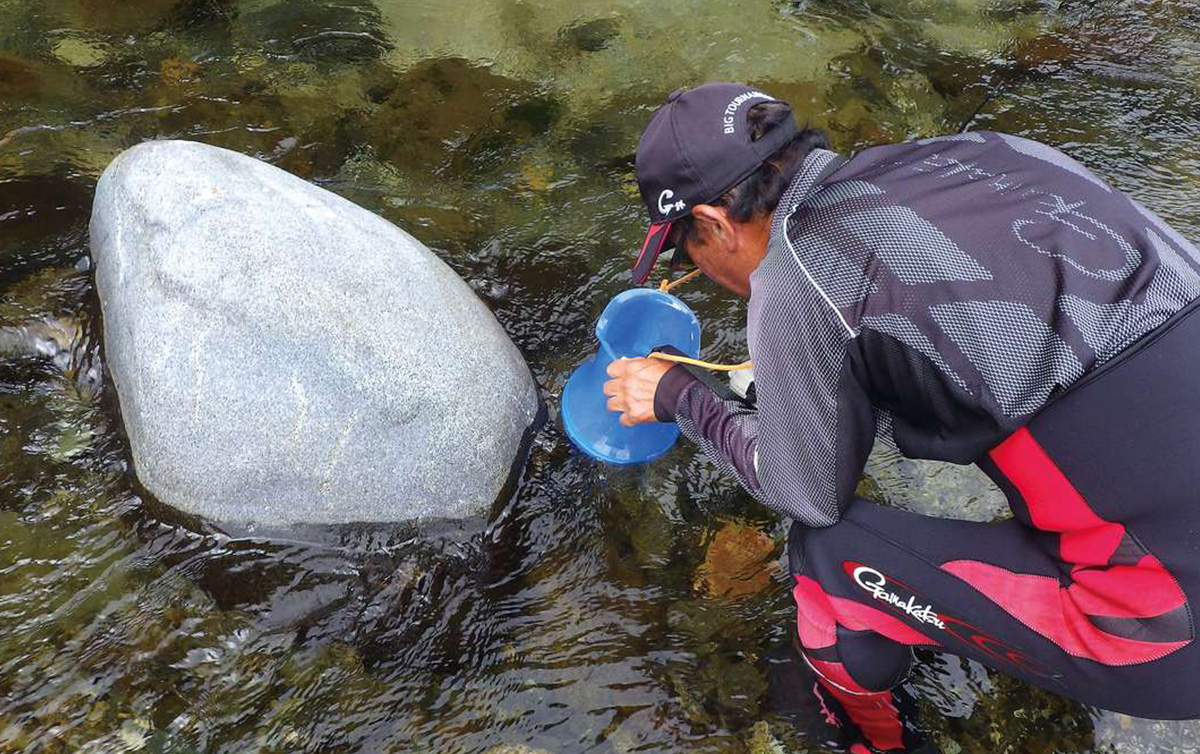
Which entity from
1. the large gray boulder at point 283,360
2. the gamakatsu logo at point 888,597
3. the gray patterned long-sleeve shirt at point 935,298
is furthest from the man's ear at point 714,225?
the large gray boulder at point 283,360

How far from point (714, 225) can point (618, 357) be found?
0.95 metres

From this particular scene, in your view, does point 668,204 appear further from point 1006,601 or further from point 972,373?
point 1006,601

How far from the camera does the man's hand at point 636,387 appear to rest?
269cm

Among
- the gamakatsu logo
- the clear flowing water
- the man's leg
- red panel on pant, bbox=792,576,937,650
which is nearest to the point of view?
the man's leg

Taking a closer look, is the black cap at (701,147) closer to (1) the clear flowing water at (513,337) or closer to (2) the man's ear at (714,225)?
(2) the man's ear at (714,225)

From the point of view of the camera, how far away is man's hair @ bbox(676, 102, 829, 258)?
223 centimetres

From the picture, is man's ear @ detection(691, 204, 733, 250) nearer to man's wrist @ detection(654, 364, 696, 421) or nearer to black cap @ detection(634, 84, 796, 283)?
black cap @ detection(634, 84, 796, 283)

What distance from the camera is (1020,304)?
1.98 m

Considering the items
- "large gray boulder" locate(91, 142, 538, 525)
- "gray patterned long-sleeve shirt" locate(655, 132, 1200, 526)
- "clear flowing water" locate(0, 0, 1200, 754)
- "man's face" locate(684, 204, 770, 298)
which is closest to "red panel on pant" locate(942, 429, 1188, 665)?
"gray patterned long-sleeve shirt" locate(655, 132, 1200, 526)

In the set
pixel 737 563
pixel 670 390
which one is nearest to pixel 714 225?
pixel 670 390

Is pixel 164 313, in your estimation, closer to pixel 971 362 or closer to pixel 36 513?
pixel 36 513

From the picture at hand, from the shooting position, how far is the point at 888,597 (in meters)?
2.44

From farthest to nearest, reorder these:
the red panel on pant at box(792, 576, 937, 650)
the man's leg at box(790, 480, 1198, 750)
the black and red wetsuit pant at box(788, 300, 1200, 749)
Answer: the red panel on pant at box(792, 576, 937, 650), the man's leg at box(790, 480, 1198, 750), the black and red wetsuit pant at box(788, 300, 1200, 749)

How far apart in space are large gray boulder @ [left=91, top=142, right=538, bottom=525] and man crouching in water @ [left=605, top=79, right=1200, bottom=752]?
106 cm
